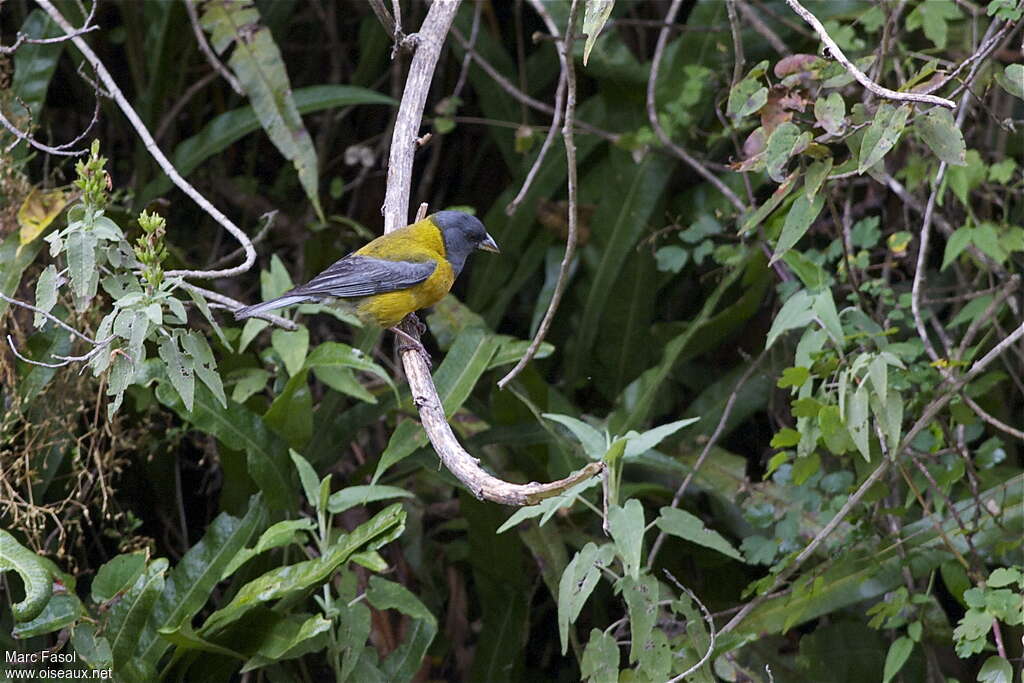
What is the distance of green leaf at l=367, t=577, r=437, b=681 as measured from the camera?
119 inches

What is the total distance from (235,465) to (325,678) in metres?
0.84

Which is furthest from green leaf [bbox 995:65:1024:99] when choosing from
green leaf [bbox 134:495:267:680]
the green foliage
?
green leaf [bbox 134:495:267:680]

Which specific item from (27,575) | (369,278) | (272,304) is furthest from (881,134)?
(27,575)

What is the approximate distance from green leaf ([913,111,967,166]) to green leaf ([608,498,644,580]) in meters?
1.19

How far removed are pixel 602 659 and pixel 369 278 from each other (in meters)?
1.40

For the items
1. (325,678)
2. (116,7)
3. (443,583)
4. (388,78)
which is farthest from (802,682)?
(116,7)

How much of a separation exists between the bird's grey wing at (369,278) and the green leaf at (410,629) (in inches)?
35.4

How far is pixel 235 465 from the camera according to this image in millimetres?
3604

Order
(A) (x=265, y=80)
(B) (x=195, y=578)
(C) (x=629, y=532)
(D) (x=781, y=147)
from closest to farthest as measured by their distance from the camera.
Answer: (C) (x=629, y=532)
(D) (x=781, y=147)
(B) (x=195, y=578)
(A) (x=265, y=80)

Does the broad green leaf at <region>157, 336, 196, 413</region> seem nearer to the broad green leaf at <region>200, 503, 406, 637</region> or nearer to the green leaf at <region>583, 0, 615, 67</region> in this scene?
the broad green leaf at <region>200, 503, 406, 637</region>

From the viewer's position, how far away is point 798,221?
287cm

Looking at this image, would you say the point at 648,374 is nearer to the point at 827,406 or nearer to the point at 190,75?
the point at 827,406

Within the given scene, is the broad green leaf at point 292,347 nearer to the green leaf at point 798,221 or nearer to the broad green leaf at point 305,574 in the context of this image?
the broad green leaf at point 305,574

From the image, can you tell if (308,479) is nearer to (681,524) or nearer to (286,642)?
(286,642)
